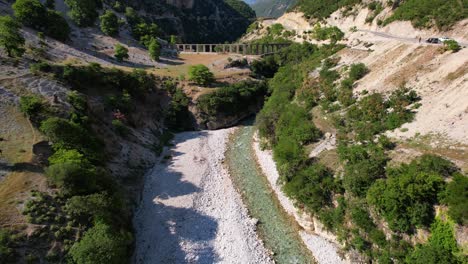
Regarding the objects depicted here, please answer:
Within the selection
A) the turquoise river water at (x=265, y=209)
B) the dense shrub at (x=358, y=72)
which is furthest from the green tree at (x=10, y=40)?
the dense shrub at (x=358, y=72)

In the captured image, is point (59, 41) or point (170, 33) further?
point (170, 33)

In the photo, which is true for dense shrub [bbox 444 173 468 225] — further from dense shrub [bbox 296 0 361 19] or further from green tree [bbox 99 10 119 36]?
green tree [bbox 99 10 119 36]

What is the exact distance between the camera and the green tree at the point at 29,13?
61219 mm

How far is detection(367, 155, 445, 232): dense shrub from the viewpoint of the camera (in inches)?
821

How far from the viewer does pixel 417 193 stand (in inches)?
825

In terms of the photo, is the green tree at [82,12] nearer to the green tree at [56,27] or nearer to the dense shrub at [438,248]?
the green tree at [56,27]

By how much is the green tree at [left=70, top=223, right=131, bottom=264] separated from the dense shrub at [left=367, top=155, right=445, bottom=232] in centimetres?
2126

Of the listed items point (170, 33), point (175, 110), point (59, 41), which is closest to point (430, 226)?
point (175, 110)

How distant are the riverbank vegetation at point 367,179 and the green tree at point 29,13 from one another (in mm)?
57673

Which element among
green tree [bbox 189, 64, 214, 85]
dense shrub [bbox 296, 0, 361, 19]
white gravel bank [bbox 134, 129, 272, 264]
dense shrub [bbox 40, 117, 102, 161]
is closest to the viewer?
white gravel bank [bbox 134, 129, 272, 264]

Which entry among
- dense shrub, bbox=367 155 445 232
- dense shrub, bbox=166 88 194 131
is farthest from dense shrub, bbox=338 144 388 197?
dense shrub, bbox=166 88 194 131

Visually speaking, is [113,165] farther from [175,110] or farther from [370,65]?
[370,65]

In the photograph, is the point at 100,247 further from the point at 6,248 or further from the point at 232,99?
the point at 232,99

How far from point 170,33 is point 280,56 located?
67429 millimetres
